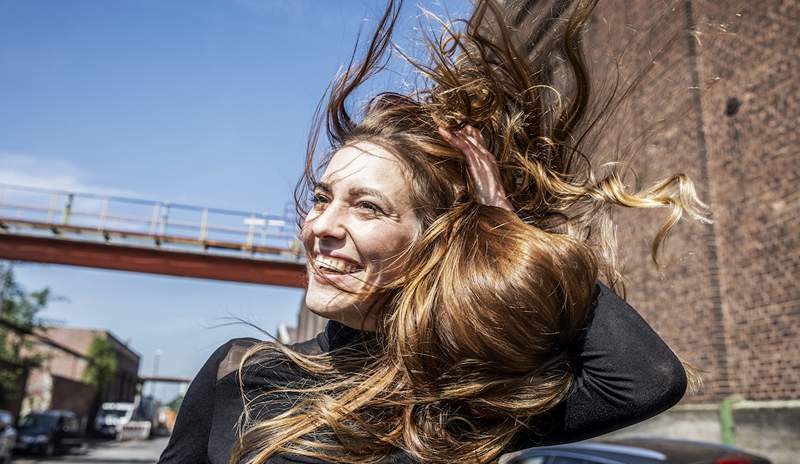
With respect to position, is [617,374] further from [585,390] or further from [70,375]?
[70,375]

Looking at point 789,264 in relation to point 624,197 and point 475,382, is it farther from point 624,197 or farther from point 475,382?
point 475,382

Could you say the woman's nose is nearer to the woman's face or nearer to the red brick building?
the woman's face

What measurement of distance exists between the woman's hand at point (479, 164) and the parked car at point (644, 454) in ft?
9.75

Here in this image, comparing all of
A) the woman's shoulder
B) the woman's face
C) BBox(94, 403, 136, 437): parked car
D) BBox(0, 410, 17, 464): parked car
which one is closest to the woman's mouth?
the woman's face

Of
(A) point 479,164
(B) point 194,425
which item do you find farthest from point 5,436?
(A) point 479,164

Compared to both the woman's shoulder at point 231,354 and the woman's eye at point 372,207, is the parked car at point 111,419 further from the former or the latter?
the woman's eye at point 372,207

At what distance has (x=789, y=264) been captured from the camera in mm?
8969

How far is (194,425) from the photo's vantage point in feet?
6.11

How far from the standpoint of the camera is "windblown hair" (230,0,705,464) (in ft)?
5.55

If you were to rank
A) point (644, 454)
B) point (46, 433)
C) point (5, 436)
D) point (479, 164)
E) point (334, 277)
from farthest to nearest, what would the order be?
point (46, 433) < point (5, 436) < point (644, 454) < point (479, 164) < point (334, 277)

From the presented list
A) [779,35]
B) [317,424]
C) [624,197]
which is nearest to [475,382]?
[317,424]

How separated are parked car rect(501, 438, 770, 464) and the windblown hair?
2891 mm

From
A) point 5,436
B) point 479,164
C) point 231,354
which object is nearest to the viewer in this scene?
point 231,354

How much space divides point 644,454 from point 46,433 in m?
25.5
